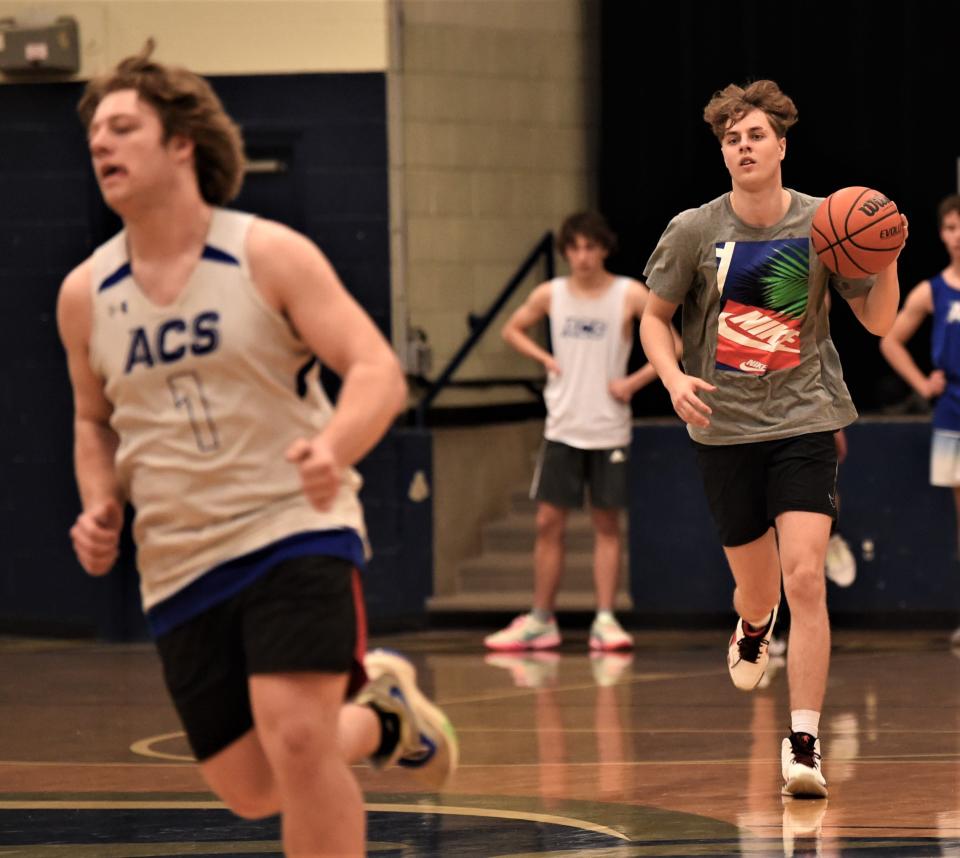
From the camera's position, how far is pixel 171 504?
14.7ft

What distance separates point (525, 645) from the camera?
39.0 feet

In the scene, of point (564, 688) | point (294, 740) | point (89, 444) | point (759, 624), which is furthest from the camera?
point (564, 688)

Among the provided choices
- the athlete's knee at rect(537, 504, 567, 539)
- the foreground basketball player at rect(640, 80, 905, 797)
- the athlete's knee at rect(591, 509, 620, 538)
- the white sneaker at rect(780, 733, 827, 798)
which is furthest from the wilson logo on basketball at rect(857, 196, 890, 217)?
the athlete's knee at rect(537, 504, 567, 539)

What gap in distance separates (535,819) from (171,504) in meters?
2.60

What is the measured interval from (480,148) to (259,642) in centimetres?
918

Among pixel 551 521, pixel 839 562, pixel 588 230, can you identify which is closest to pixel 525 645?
pixel 551 521

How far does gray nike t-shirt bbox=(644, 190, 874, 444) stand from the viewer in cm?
708

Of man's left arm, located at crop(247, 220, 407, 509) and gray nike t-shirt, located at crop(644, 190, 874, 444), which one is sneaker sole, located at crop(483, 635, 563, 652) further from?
man's left arm, located at crop(247, 220, 407, 509)

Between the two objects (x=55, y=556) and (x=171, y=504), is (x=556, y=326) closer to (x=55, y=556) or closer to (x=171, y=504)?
(x=55, y=556)

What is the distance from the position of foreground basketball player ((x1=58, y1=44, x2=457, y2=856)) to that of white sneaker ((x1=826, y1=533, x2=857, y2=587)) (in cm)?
721

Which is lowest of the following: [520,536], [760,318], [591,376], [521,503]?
[520,536]

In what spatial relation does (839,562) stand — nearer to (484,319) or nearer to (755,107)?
(484,319)

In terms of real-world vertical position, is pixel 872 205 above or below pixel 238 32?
below

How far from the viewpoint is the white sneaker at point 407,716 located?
4953 millimetres
